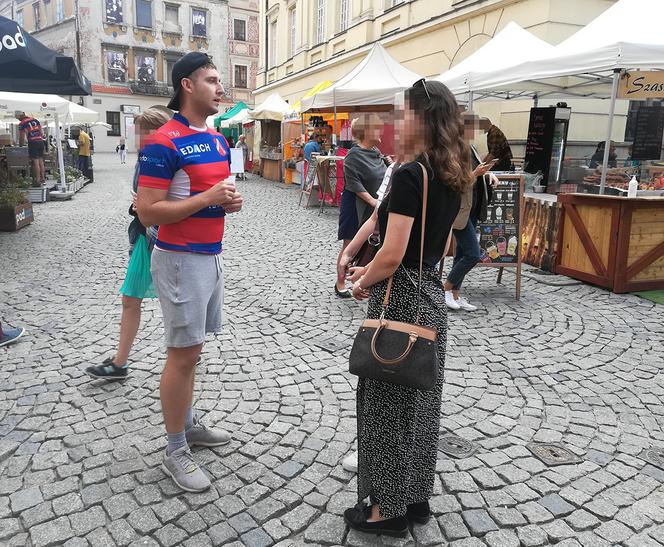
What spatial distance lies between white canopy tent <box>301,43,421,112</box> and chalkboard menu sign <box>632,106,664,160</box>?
14.6 ft

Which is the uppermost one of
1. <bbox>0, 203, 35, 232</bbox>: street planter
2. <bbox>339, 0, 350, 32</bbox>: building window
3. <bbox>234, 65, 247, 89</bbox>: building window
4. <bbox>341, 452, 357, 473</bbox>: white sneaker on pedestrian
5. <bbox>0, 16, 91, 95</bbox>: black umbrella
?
<bbox>234, 65, 247, 89</bbox>: building window

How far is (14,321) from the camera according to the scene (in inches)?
199

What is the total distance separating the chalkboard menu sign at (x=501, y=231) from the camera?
6.15 metres

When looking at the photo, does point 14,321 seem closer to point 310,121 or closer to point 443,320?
point 443,320

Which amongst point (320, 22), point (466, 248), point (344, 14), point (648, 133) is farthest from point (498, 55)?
point (320, 22)

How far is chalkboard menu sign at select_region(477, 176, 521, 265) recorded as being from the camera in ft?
20.2

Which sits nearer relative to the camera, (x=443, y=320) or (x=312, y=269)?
(x=443, y=320)

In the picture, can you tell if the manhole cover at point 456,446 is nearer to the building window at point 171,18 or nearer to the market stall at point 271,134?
the market stall at point 271,134

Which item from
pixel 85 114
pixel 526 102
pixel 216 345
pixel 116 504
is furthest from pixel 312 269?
pixel 85 114

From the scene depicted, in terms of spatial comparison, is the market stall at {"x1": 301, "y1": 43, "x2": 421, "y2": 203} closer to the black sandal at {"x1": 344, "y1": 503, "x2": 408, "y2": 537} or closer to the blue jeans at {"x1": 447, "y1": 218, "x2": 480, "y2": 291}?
the blue jeans at {"x1": 447, "y1": 218, "x2": 480, "y2": 291}

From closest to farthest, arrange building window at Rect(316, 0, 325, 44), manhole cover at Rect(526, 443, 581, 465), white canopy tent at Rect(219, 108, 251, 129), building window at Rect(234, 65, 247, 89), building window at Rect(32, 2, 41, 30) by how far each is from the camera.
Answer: manhole cover at Rect(526, 443, 581, 465) < building window at Rect(316, 0, 325, 44) < white canopy tent at Rect(219, 108, 251, 129) < building window at Rect(32, 2, 41, 30) < building window at Rect(234, 65, 247, 89)

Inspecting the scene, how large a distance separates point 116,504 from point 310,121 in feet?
52.9

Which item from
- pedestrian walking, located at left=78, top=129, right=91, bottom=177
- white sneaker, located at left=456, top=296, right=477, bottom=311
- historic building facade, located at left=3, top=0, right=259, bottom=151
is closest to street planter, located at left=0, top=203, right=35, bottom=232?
white sneaker, located at left=456, top=296, right=477, bottom=311

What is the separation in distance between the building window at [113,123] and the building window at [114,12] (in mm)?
7001
